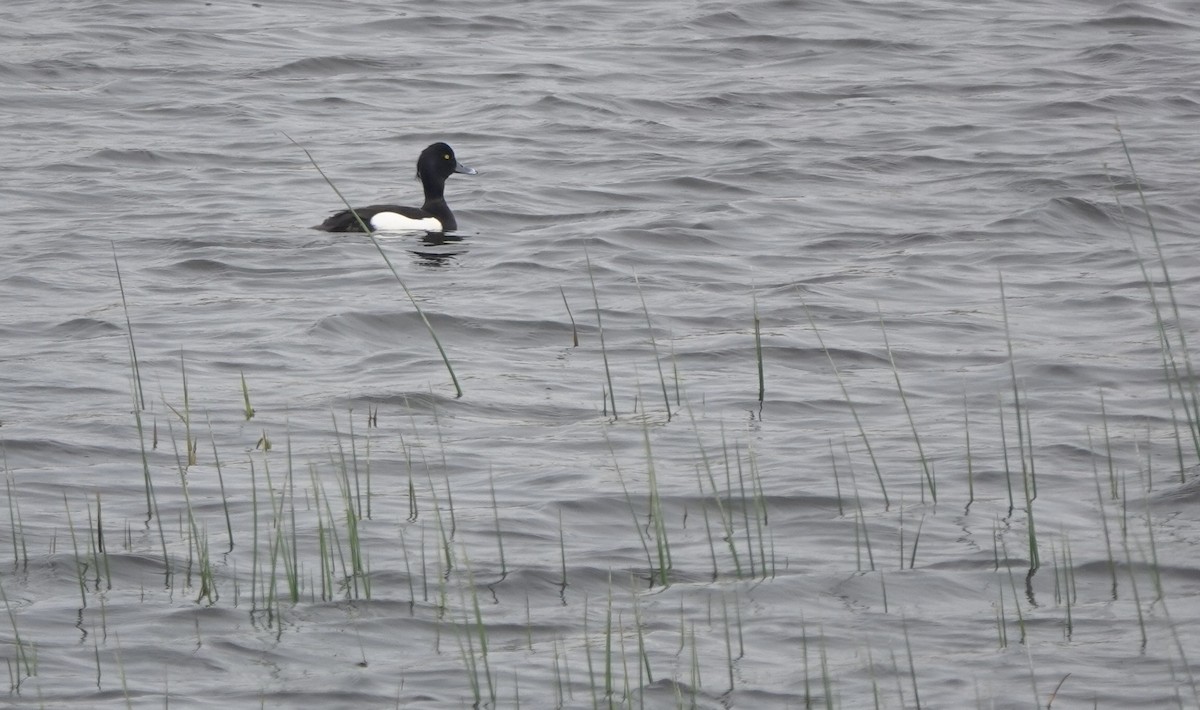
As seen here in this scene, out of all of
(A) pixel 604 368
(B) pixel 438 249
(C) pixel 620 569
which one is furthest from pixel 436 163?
(C) pixel 620 569

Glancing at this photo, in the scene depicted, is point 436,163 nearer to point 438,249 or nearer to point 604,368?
point 438,249

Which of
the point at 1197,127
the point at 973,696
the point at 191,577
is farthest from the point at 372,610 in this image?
the point at 1197,127

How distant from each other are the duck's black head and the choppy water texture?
15.8 inches

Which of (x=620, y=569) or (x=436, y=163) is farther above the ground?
(x=620, y=569)

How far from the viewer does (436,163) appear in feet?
46.2

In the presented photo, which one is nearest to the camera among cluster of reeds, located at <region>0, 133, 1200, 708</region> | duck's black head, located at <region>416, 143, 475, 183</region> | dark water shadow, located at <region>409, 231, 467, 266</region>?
cluster of reeds, located at <region>0, 133, 1200, 708</region>

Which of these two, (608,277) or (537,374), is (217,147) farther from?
(537,374)

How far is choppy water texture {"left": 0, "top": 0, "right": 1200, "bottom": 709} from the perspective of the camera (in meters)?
5.11

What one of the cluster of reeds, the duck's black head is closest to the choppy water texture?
the cluster of reeds

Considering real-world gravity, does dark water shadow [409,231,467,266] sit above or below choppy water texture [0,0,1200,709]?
below

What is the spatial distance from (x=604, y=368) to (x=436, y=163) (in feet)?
18.7

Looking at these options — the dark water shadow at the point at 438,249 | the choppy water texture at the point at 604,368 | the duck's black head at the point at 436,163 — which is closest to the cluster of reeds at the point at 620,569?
the choppy water texture at the point at 604,368

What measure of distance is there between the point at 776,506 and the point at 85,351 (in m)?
4.01

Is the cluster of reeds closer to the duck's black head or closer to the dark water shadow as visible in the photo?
the dark water shadow
